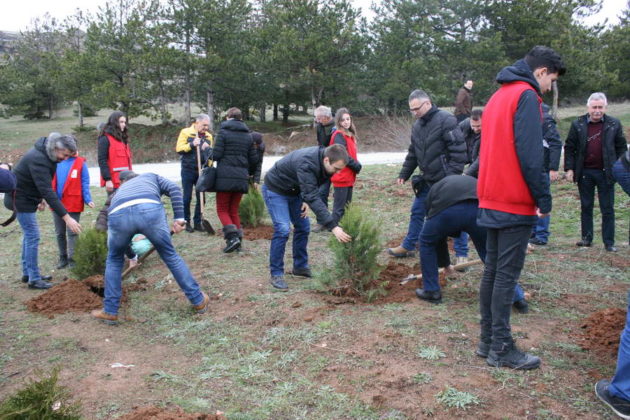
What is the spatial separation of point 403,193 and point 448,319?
21.1 feet

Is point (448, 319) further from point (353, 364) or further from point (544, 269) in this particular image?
point (544, 269)

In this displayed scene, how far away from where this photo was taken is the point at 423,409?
3.17 metres

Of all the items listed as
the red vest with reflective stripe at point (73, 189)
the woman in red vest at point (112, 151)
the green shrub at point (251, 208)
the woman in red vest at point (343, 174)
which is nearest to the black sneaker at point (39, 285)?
the red vest with reflective stripe at point (73, 189)

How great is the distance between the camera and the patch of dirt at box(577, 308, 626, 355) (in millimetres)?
3828

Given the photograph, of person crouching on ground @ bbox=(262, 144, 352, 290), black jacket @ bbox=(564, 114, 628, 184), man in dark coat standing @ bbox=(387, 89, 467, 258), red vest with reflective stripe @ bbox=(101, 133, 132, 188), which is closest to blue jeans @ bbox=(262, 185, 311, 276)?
person crouching on ground @ bbox=(262, 144, 352, 290)

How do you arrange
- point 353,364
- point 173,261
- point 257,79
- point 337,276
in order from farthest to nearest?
point 257,79
point 337,276
point 173,261
point 353,364

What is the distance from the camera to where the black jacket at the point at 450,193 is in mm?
4309

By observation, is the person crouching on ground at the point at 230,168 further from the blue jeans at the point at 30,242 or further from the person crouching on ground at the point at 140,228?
the blue jeans at the point at 30,242

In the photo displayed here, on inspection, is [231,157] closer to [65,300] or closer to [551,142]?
[65,300]

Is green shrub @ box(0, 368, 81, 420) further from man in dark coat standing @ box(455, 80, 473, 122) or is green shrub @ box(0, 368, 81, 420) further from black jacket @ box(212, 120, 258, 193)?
man in dark coat standing @ box(455, 80, 473, 122)

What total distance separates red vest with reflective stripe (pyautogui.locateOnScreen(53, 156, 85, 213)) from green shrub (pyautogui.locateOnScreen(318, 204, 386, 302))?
11.6 feet

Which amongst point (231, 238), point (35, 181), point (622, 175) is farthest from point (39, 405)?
point (231, 238)

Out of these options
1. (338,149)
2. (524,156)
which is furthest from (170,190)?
(524,156)

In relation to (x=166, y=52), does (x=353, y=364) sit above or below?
below
